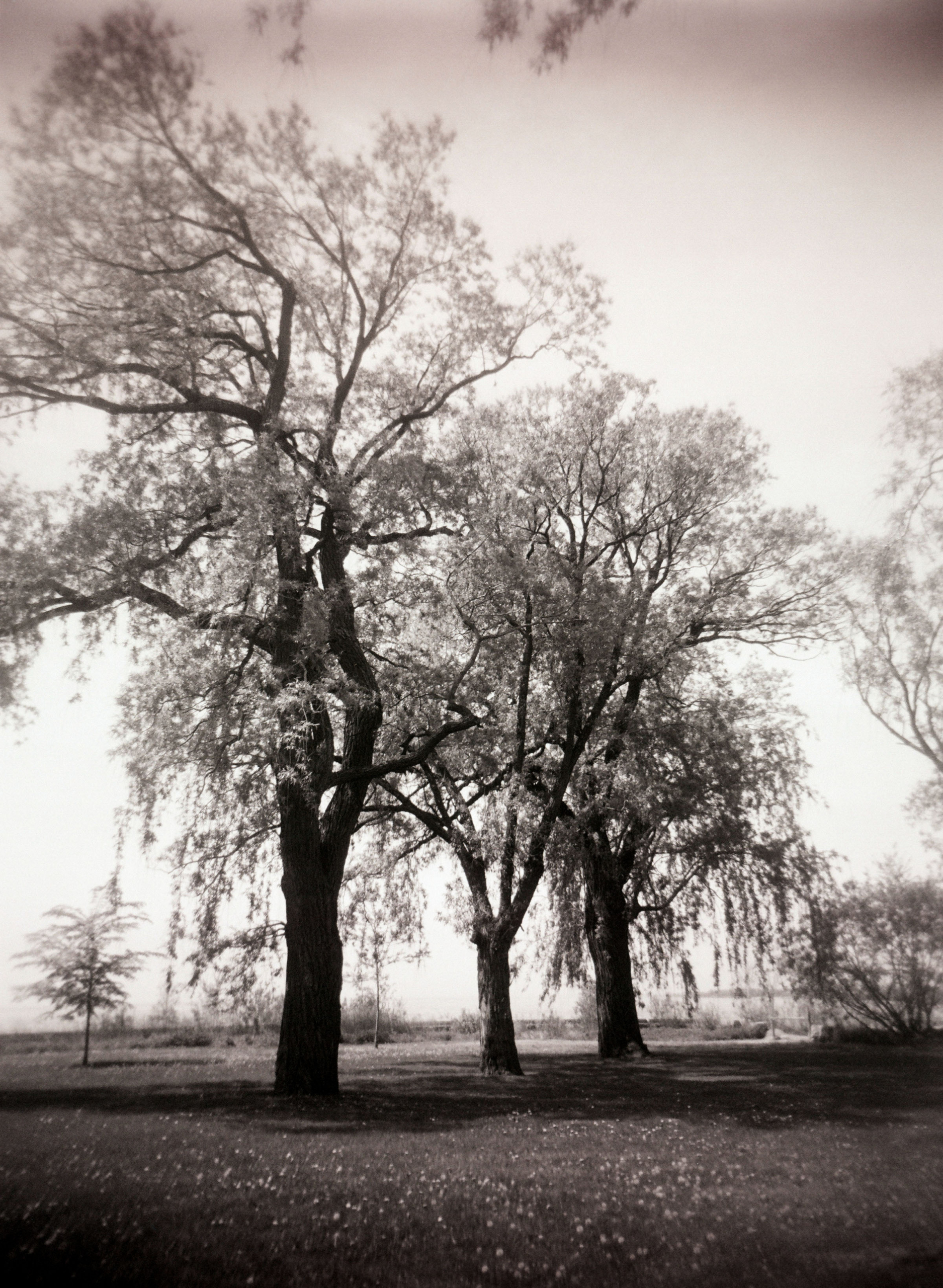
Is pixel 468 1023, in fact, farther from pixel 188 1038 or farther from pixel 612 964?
pixel 188 1038

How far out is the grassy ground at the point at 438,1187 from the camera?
465cm

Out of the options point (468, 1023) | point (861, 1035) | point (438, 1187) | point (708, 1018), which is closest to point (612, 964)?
point (861, 1035)

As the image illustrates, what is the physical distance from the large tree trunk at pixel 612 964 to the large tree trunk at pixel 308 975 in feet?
27.5

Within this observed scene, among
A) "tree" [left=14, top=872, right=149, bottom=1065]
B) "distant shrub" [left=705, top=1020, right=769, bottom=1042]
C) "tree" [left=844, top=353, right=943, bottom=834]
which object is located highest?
"tree" [left=844, top=353, right=943, bottom=834]

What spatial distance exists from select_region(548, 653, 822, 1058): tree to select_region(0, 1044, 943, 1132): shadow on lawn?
Result: 233cm

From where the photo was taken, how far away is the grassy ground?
4648 mm

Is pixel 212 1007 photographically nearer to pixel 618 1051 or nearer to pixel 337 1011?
pixel 337 1011

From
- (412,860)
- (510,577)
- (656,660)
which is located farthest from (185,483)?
(412,860)

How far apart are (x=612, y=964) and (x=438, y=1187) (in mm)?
13410

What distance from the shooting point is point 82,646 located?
33.6ft

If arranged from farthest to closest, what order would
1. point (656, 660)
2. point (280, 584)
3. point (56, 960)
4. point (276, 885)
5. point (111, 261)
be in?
point (656, 660), point (276, 885), point (280, 584), point (111, 261), point (56, 960)

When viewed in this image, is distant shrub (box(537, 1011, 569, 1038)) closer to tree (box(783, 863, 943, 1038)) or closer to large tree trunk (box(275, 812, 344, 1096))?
tree (box(783, 863, 943, 1038))

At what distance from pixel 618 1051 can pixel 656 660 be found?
10.1 m

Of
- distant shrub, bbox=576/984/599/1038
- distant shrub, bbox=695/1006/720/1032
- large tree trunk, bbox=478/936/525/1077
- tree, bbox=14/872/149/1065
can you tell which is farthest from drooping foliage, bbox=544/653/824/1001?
distant shrub, bbox=695/1006/720/1032
